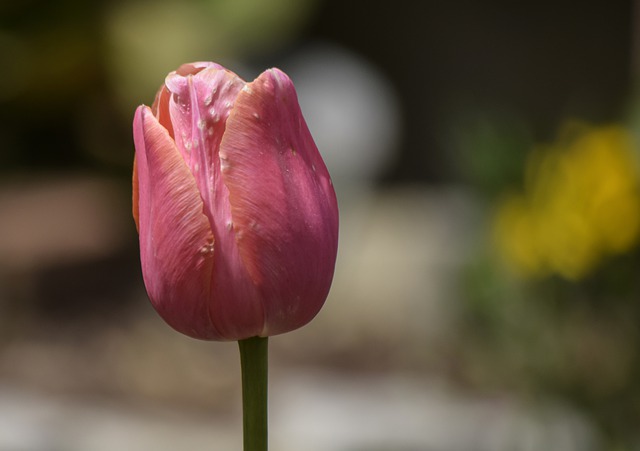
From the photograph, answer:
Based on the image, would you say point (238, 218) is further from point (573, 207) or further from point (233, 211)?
point (573, 207)

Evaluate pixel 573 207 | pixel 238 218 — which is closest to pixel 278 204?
pixel 238 218

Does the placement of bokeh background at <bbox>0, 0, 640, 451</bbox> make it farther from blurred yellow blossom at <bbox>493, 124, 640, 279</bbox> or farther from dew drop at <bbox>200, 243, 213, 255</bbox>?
dew drop at <bbox>200, 243, 213, 255</bbox>

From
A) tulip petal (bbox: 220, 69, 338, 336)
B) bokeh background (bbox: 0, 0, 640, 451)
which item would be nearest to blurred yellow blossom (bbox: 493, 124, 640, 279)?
bokeh background (bbox: 0, 0, 640, 451)

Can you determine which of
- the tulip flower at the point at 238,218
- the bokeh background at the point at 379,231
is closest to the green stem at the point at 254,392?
the tulip flower at the point at 238,218

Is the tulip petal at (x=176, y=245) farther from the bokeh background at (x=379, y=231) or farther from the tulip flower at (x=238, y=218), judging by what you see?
the bokeh background at (x=379, y=231)

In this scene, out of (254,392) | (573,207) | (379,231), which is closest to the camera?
(254,392)

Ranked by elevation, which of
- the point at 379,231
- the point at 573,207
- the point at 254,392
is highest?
the point at 379,231
